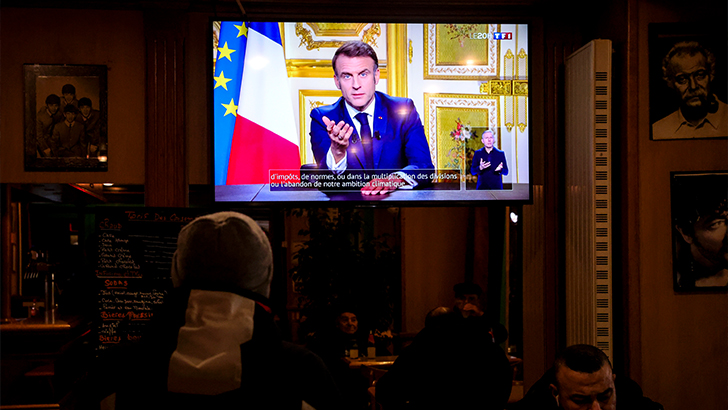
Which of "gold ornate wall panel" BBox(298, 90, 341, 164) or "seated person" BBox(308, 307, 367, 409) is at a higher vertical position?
"gold ornate wall panel" BBox(298, 90, 341, 164)

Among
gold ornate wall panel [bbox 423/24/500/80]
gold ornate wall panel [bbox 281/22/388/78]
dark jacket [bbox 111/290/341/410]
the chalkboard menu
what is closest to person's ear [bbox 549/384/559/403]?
dark jacket [bbox 111/290/341/410]

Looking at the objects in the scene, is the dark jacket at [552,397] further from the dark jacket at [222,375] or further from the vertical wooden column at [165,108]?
the vertical wooden column at [165,108]

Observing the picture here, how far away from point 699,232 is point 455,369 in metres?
1.95

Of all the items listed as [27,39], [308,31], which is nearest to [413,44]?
[308,31]

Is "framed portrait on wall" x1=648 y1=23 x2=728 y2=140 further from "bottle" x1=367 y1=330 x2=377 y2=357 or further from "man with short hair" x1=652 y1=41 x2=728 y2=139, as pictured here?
"bottle" x1=367 y1=330 x2=377 y2=357

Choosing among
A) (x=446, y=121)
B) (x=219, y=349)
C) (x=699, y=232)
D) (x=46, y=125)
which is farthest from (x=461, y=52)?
(x=219, y=349)

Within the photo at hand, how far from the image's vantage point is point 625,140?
381 centimetres

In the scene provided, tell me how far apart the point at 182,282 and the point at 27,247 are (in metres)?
7.29

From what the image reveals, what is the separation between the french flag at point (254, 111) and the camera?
4.05 metres

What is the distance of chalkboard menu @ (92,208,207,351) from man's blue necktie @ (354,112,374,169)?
122cm

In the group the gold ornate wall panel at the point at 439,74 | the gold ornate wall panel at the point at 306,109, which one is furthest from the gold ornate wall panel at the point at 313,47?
the gold ornate wall panel at the point at 306,109

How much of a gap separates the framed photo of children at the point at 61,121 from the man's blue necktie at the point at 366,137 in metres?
1.85

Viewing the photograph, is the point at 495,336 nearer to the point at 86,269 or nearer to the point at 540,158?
the point at 540,158

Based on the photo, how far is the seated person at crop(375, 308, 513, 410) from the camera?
303 cm
